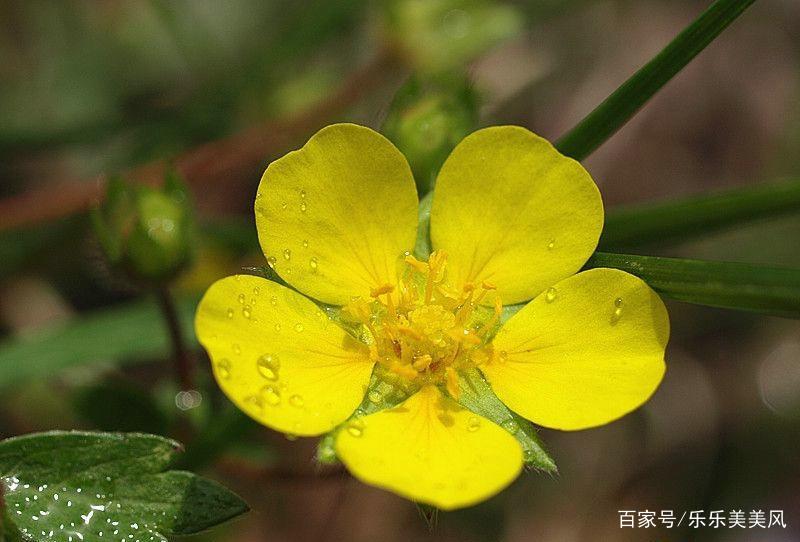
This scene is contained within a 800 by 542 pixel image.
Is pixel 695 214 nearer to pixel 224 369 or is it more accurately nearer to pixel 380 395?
pixel 380 395

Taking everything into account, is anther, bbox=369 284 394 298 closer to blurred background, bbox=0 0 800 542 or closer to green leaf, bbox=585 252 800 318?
green leaf, bbox=585 252 800 318

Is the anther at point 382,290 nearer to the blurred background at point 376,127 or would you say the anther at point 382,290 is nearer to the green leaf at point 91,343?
the blurred background at point 376,127

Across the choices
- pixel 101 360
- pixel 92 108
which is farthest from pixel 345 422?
pixel 92 108

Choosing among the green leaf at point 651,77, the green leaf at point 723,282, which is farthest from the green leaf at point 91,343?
the green leaf at point 723,282

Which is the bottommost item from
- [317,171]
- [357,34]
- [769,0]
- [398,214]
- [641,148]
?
[641,148]

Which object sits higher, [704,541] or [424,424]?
[424,424]

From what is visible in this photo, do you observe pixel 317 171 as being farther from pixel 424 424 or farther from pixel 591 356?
pixel 591 356

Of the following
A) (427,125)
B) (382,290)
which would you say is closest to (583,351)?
(382,290)
